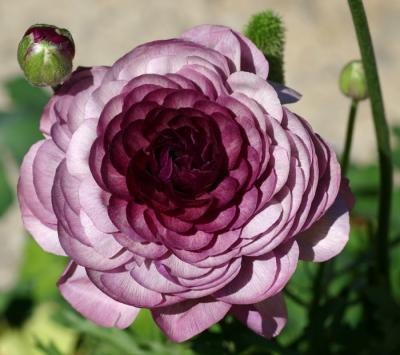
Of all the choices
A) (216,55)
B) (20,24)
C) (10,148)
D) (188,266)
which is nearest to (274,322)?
(188,266)

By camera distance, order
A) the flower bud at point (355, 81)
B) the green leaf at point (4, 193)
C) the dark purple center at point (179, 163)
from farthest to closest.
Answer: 1. the green leaf at point (4, 193)
2. the flower bud at point (355, 81)
3. the dark purple center at point (179, 163)

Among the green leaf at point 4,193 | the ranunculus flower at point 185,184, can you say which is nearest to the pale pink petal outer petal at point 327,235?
the ranunculus flower at point 185,184

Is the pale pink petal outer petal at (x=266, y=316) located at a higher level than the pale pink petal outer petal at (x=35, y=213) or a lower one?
lower

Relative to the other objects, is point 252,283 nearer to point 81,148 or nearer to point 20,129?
point 81,148

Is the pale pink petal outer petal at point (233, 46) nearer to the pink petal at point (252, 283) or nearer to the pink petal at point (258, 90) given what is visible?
the pink petal at point (258, 90)

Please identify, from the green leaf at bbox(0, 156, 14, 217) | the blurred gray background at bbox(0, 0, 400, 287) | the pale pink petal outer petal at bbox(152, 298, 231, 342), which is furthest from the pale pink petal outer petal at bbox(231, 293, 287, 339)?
the blurred gray background at bbox(0, 0, 400, 287)

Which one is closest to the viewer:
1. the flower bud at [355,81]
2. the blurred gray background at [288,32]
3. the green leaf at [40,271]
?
the flower bud at [355,81]

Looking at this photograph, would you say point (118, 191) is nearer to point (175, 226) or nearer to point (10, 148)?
point (175, 226)

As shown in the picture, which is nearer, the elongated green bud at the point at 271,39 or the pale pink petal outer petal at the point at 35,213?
the pale pink petal outer petal at the point at 35,213
